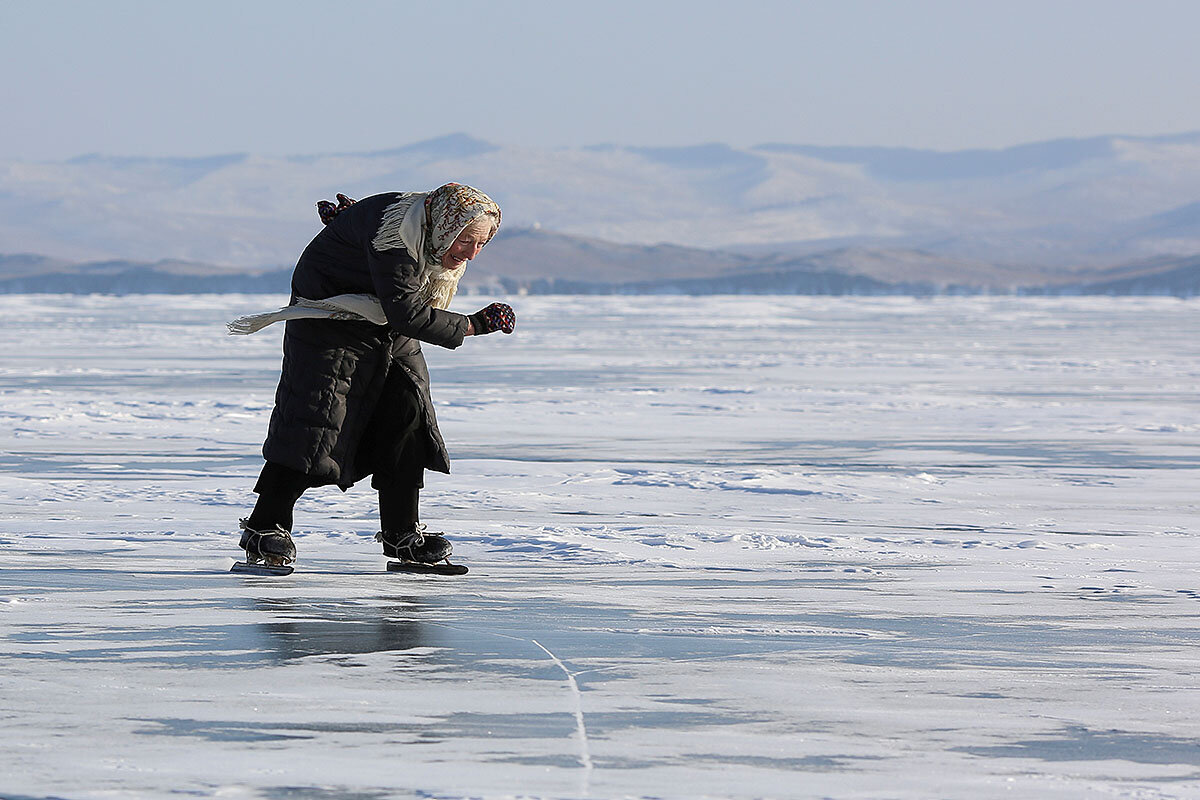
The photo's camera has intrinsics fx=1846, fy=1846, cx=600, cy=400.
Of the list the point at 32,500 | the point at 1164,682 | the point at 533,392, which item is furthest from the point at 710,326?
the point at 1164,682

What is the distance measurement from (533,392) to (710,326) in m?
18.2

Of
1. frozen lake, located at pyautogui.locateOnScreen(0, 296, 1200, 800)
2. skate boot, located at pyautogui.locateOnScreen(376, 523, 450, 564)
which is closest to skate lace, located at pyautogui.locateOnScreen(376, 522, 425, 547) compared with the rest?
skate boot, located at pyautogui.locateOnScreen(376, 523, 450, 564)

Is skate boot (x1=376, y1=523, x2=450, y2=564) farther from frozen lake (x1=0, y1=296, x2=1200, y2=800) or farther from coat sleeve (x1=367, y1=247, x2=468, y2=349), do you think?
coat sleeve (x1=367, y1=247, x2=468, y2=349)

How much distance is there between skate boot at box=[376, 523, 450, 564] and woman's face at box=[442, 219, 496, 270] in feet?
2.47

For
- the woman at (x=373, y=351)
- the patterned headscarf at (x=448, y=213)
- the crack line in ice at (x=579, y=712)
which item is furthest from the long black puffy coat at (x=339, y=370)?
the crack line in ice at (x=579, y=712)

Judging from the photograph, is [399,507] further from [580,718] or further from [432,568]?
[580,718]

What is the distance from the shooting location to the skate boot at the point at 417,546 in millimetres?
5047

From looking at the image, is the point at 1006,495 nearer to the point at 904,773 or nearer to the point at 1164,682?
the point at 1164,682

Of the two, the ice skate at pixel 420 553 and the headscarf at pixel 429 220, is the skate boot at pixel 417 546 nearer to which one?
the ice skate at pixel 420 553

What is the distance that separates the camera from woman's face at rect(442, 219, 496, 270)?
188 inches

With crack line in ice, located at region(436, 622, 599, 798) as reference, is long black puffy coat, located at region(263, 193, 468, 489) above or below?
above

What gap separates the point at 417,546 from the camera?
16.6 ft

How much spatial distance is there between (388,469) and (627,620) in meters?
1.05

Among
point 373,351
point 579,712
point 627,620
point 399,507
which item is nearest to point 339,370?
point 373,351
